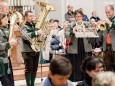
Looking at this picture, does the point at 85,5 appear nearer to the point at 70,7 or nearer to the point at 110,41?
the point at 70,7

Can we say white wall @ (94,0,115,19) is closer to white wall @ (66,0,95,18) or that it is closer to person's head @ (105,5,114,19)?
white wall @ (66,0,95,18)

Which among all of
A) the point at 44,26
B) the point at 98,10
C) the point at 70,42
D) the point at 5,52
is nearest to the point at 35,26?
the point at 44,26

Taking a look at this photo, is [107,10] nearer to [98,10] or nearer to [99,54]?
[99,54]

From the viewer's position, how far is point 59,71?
2.56m

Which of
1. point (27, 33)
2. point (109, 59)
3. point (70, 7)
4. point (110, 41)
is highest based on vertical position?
point (70, 7)

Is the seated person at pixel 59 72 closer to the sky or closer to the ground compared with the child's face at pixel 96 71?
closer to the sky

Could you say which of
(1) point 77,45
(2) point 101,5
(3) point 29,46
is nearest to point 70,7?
(2) point 101,5

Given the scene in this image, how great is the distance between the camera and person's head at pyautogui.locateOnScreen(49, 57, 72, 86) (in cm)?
256

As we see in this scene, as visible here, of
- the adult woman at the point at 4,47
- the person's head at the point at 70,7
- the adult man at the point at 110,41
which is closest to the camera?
the adult woman at the point at 4,47

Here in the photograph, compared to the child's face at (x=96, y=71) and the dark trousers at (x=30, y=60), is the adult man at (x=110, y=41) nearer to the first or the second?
the dark trousers at (x=30, y=60)

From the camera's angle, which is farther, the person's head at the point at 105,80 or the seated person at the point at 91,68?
the seated person at the point at 91,68

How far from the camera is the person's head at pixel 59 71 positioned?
2562mm

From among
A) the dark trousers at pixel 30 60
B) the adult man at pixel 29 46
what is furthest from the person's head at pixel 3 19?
the dark trousers at pixel 30 60

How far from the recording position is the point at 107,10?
6.18 meters
